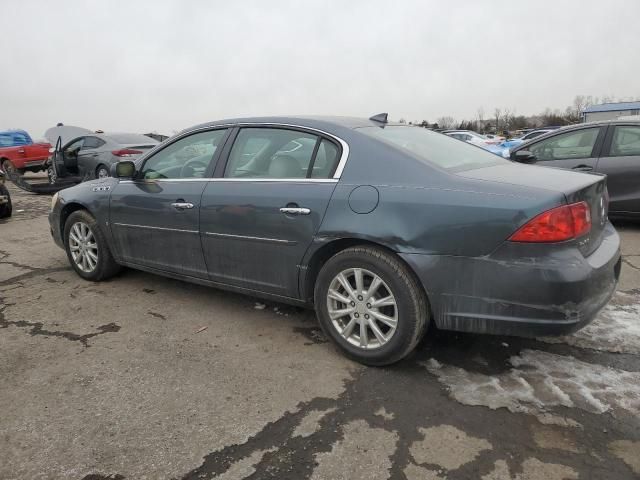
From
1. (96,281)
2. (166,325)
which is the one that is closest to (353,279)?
(166,325)

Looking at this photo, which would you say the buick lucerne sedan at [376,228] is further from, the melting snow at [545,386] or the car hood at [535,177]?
the melting snow at [545,386]

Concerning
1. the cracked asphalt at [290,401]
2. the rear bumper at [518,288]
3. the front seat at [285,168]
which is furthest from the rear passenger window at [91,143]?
the rear bumper at [518,288]

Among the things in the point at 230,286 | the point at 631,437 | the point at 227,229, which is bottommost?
the point at 631,437

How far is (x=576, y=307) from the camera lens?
99.1 inches

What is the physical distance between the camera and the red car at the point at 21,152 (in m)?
15.4

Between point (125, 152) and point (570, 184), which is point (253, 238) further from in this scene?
point (125, 152)

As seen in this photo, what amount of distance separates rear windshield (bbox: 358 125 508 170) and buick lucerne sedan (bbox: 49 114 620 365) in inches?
0.7

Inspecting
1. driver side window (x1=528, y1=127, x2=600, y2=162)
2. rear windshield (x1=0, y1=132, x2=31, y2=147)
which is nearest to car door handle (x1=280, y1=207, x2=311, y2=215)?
driver side window (x1=528, y1=127, x2=600, y2=162)

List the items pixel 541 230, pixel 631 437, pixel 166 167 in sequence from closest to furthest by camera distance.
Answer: pixel 631 437, pixel 541 230, pixel 166 167

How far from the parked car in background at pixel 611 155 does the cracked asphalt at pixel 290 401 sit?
9.39 ft

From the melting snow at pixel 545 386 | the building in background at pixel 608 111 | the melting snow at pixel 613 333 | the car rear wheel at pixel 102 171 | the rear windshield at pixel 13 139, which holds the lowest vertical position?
the melting snow at pixel 545 386

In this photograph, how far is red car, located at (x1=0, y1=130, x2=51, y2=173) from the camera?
15406mm

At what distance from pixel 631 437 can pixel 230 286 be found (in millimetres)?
2574

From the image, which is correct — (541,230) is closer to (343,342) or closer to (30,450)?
(343,342)
